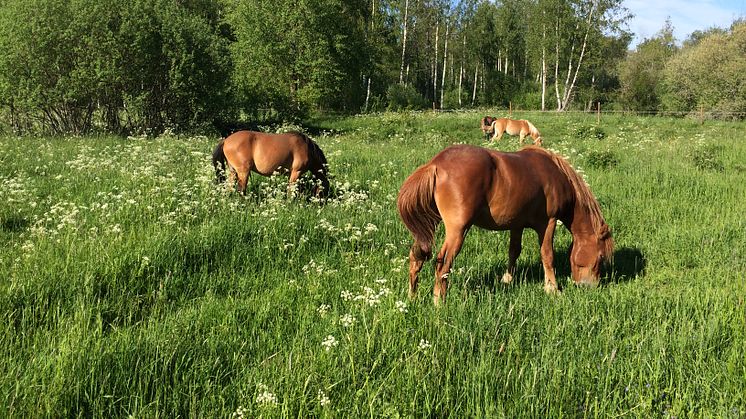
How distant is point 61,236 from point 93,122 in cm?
1673

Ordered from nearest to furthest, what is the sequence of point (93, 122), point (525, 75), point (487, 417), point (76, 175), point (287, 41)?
point (487, 417), point (76, 175), point (93, 122), point (287, 41), point (525, 75)

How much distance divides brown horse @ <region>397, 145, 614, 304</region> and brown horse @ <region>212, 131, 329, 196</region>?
4.08 meters

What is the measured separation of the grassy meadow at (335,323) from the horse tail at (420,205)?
1.36ft

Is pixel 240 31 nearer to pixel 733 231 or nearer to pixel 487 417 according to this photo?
pixel 733 231

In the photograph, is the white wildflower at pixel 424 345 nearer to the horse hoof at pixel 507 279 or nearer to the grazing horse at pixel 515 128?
the horse hoof at pixel 507 279

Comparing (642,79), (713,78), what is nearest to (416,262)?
(713,78)

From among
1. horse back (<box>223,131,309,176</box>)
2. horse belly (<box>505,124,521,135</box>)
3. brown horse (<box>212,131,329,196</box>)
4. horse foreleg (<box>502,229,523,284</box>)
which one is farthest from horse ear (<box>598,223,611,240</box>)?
horse belly (<box>505,124,521,135</box>)

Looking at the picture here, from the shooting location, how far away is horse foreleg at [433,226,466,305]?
13.9 ft

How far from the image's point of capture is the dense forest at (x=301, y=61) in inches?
651

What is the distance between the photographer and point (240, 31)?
33.5 m

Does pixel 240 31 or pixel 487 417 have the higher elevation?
pixel 240 31

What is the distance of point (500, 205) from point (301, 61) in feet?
100

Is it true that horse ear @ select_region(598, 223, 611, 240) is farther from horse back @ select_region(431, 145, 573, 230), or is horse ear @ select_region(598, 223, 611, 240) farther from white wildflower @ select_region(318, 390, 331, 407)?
white wildflower @ select_region(318, 390, 331, 407)

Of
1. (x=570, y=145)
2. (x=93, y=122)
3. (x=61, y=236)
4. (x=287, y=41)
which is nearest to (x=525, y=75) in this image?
(x=287, y=41)
